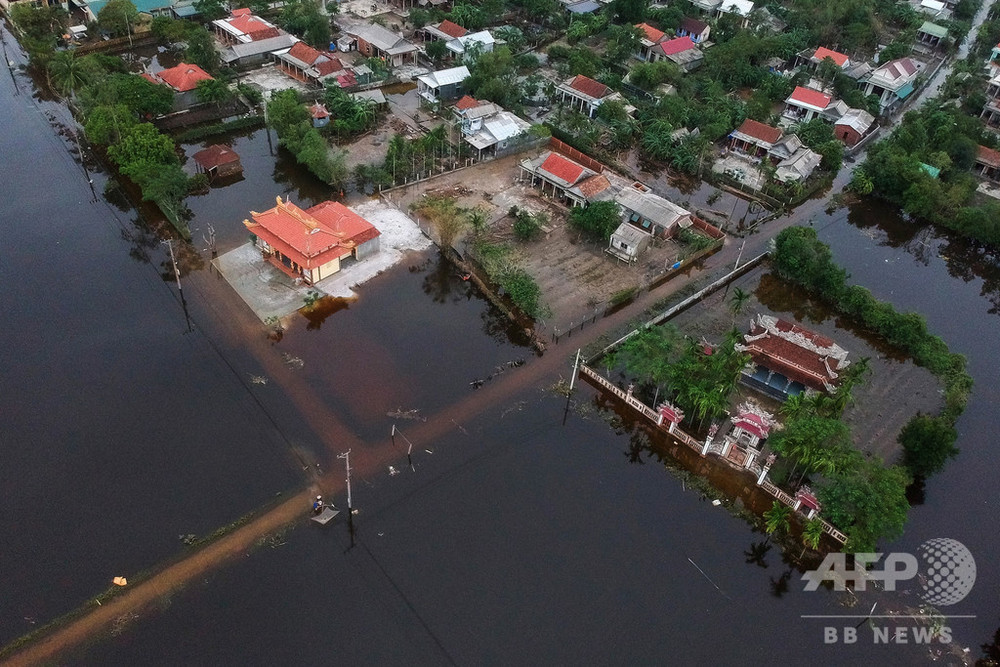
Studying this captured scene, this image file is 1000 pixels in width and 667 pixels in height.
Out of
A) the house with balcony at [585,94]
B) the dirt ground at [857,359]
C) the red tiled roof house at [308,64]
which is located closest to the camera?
the dirt ground at [857,359]

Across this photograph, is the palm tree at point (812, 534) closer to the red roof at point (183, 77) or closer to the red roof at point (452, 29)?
the red roof at point (183, 77)

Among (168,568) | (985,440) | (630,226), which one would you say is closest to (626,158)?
(630,226)

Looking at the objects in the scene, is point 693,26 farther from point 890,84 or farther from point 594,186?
point 594,186

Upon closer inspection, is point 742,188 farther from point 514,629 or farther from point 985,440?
point 514,629

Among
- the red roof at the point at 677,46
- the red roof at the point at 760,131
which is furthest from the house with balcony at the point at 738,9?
the red roof at the point at 760,131

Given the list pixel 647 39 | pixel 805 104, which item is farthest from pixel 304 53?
pixel 805 104

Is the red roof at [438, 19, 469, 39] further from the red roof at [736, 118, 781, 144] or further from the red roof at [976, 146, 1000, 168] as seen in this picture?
the red roof at [976, 146, 1000, 168]

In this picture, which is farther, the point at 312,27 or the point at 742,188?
the point at 312,27
